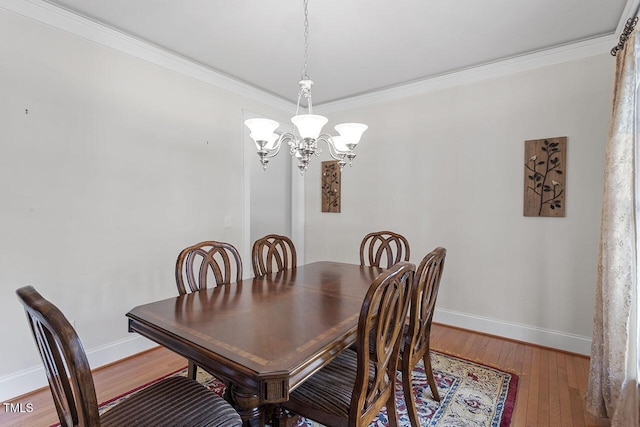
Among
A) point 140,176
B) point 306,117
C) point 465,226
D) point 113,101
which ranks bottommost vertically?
point 465,226

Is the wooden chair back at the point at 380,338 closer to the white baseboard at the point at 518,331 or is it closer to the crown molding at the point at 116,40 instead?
the white baseboard at the point at 518,331

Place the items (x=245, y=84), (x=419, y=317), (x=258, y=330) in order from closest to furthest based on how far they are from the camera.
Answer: (x=258, y=330) < (x=419, y=317) < (x=245, y=84)

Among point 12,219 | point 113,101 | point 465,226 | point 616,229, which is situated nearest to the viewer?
point 616,229

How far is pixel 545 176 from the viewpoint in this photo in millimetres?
2662

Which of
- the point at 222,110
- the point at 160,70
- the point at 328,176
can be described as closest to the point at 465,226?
the point at 328,176

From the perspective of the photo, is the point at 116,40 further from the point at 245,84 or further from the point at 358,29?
the point at 358,29

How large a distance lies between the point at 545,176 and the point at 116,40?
3.63 metres

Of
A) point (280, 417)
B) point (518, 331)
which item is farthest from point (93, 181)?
point (518, 331)

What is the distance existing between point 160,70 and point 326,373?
2721 mm

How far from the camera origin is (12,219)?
1.96 m

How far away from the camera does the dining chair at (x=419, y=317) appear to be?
1573 millimetres

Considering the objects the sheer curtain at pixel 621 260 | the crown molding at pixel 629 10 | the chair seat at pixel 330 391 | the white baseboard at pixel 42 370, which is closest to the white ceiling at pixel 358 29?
the crown molding at pixel 629 10

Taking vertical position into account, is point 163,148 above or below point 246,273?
above

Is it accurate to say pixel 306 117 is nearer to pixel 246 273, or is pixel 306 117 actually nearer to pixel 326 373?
pixel 326 373
